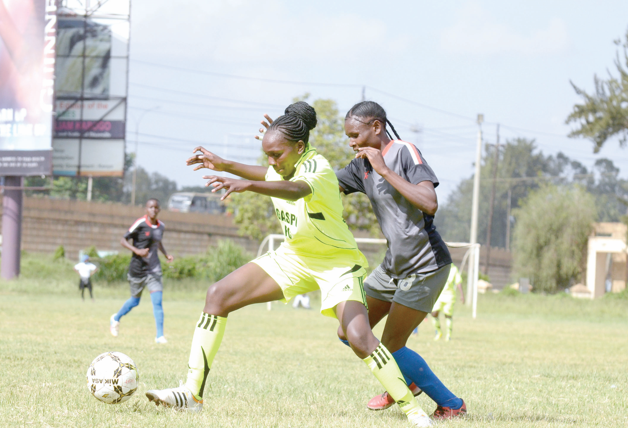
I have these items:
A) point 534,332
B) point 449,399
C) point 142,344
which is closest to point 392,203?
point 449,399

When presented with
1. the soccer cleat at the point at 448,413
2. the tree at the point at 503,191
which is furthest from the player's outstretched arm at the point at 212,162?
the tree at the point at 503,191

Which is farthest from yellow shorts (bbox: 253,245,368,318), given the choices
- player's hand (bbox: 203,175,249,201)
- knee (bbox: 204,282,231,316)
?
player's hand (bbox: 203,175,249,201)

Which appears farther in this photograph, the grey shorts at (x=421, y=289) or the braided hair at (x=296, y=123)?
the grey shorts at (x=421, y=289)

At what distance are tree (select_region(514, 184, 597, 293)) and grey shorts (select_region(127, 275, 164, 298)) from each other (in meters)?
41.8

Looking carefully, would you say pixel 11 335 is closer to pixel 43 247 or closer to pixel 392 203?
pixel 392 203

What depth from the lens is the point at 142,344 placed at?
1095 cm

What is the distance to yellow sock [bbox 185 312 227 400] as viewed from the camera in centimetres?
509

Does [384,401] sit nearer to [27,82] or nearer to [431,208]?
[431,208]

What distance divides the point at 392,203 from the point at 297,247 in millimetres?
698

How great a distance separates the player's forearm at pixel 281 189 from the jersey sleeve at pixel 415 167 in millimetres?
723

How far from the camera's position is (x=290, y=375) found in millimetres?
8070

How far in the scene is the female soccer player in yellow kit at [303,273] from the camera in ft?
15.9

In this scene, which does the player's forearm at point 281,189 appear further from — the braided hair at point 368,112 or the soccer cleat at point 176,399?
the soccer cleat at point 176,399

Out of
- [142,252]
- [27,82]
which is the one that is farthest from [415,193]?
[27,82]
